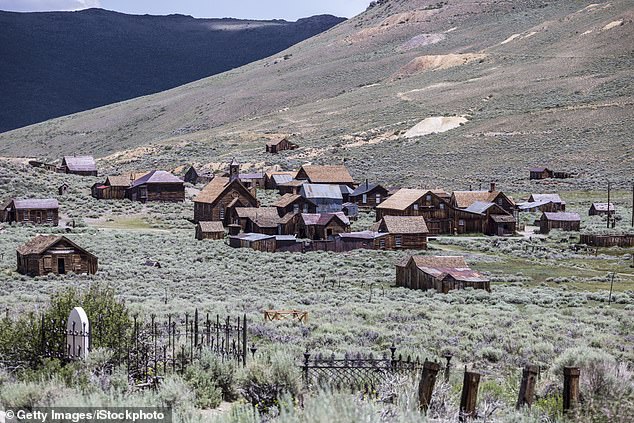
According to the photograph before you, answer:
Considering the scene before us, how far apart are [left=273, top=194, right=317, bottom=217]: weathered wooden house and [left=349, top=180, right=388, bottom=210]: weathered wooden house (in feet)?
34.9

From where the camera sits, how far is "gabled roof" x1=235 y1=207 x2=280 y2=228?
163ft

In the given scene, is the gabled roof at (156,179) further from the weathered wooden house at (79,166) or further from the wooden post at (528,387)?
the wooden post at (528,387)

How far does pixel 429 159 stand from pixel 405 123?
61.2ft

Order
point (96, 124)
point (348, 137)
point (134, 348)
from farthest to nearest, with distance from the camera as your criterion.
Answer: point (96, 124), point (348, 137), point (134, 348)

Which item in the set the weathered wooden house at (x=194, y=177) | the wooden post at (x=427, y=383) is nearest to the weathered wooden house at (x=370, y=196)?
the weathered wooden house at (x=194, y=177)

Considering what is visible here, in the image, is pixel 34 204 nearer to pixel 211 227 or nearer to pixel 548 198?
pixel 211 227

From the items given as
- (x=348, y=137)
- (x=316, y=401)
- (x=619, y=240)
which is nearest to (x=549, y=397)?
(x=316, y=401)

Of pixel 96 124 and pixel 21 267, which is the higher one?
pixel 96 124

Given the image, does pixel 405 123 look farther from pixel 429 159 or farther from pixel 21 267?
pixel 21 267

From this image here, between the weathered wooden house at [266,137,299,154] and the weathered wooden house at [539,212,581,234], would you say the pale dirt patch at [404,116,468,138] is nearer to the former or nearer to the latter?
the weathered wooden house at [266,137,299,154]

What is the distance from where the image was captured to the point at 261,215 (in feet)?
167

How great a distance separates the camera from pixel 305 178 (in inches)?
2788

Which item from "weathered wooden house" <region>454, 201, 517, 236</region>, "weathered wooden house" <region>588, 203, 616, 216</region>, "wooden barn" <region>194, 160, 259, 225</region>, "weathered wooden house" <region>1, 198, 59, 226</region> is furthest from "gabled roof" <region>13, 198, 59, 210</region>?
"weathered wooden house" <region>588, 203, 616, 216</region>

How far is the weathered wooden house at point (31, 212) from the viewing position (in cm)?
5322
